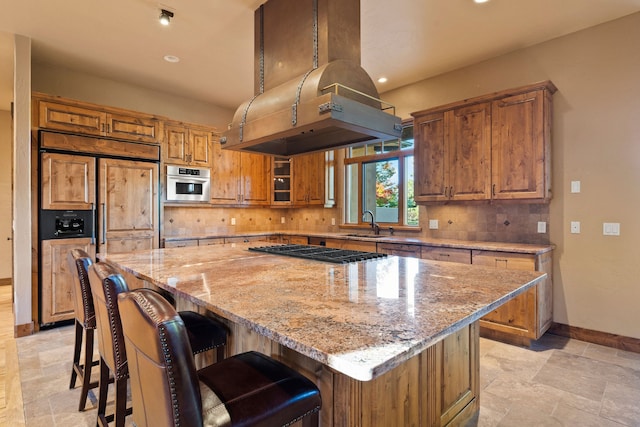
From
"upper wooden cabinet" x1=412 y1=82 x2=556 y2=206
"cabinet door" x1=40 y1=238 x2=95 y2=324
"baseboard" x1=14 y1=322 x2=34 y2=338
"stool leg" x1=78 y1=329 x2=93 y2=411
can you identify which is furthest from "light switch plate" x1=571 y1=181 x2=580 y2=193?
"baseboard" x1=14 y1=322 x2=34 y2=338

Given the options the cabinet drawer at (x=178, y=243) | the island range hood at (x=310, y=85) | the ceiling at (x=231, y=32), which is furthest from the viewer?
the cabinet drawer at (x=178, y=243)

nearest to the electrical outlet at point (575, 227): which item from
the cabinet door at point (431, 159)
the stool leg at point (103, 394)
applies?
the cabinet door at point (431, 159)

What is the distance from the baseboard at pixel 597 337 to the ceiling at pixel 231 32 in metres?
2.89

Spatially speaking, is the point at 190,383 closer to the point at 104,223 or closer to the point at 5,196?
the point at 104,223

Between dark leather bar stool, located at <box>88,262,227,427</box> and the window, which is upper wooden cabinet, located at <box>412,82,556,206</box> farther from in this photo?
dark leather bar stool, located at <box>88,262,227,427</box>

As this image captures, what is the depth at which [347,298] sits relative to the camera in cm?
125

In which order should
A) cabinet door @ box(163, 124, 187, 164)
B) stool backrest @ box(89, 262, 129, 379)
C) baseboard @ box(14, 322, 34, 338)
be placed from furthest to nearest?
cabinet door @ box(163, 124, 187, 164) → baseboard @ box(14, 322, 34, 338) → stool backrest @ box(89, 262, 129, 379)

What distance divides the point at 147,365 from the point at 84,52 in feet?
13.4

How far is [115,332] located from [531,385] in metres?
2.68

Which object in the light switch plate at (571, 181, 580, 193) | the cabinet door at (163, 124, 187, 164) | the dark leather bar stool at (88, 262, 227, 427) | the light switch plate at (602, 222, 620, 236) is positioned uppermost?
the cabinet door at (163, 124, 187, 164)

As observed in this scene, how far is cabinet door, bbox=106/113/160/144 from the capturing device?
393 cm

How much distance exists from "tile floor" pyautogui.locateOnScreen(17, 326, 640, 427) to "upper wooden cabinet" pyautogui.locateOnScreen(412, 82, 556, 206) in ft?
4.78

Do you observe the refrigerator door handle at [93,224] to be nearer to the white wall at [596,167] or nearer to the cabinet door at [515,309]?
the cabinet door at [515,309]

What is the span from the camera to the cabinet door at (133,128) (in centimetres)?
393
